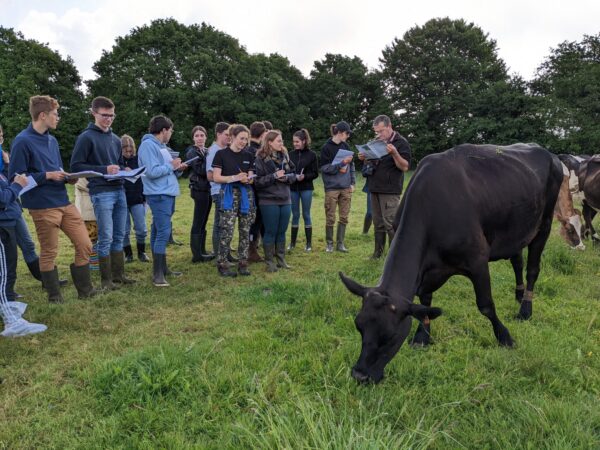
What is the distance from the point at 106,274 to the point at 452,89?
4262 cm

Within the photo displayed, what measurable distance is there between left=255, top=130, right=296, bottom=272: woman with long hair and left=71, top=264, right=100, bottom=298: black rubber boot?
2.69 meters

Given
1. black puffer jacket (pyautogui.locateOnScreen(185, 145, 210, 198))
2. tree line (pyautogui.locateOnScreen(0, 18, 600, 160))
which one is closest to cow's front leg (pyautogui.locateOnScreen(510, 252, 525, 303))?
black puffer jacket (pyautogui.locateOnScreen(185, 145, 210, 198))

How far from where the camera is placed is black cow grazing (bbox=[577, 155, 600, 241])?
819 centimetres

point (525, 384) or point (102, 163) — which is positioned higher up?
point (102, 163)

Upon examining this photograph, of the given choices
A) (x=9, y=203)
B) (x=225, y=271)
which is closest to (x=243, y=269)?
(x=225, y=271)

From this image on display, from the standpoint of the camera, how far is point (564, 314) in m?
4.53

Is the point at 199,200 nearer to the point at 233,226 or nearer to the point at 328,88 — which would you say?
the point at 233,226

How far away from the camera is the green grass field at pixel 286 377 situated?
8.13 ft

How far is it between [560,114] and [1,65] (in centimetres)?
4741

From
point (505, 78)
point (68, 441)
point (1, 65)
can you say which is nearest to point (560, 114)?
point (505, 78)

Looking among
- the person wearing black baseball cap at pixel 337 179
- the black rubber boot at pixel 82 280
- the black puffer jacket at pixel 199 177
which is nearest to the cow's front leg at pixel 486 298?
the person wearing black baseball cap at pixel 337 179

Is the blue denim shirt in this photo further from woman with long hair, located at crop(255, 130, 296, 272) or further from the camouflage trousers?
woman with long hair, located at crop(255, 130, 296, 272)

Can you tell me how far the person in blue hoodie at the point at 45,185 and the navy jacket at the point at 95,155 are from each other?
0.87 feet

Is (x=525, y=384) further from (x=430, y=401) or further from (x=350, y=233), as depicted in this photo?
(x=350, y=233)
